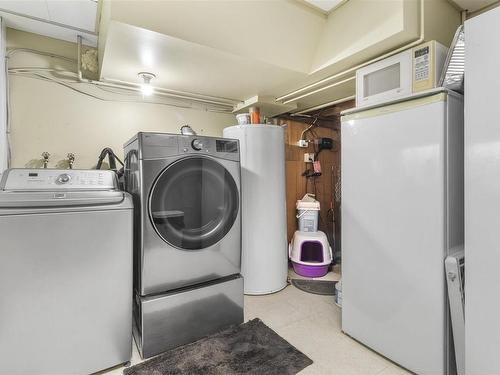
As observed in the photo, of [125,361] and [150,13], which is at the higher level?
[150,13]

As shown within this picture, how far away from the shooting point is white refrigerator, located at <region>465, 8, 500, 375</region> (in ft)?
3.64

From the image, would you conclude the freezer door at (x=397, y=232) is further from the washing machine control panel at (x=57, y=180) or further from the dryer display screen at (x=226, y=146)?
the washing machine control panel at (x=57, y=180)

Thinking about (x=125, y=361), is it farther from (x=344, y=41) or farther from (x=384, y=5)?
(x=384, y=5)

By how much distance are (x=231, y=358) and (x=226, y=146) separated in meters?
1.43

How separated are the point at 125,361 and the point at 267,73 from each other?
2309mm

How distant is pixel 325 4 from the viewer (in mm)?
1828

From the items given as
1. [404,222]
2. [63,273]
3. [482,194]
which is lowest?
[63,273]

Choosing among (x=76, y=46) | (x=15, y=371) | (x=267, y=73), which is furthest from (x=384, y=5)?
(x=15, y=371)

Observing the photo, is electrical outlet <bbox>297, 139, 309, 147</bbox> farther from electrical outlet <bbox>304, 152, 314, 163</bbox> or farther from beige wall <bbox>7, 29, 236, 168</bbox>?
beige wall <bbox>7, 29, 236, 168</bbox>

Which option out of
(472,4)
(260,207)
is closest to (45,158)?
(260,207)

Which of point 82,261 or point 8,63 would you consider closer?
point 82,261

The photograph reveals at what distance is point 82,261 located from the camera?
140 centimetres

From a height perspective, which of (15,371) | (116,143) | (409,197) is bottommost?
(15,371)

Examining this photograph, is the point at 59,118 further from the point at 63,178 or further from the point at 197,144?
the point at 197,144
